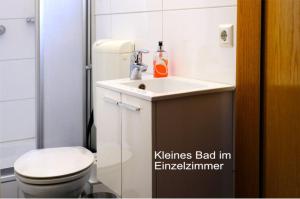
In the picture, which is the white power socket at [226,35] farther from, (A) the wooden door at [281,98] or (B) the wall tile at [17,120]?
(B) the wall tile at [17,120]

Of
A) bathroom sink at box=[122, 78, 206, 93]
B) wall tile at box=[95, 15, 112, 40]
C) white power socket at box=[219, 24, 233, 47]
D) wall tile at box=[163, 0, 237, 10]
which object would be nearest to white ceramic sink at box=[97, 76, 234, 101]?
bathroom sink at box=[122, 78, 206, 93]

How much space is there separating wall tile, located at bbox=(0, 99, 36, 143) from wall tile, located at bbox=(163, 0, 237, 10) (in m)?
1.38

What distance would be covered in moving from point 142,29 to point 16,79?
1.12 m

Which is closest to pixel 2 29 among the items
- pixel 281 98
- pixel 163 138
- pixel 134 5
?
pixel 134 5

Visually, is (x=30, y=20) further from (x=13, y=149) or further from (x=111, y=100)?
(x=111, y=100)

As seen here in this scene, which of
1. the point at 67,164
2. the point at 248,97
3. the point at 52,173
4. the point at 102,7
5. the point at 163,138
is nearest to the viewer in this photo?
the point at 163,138

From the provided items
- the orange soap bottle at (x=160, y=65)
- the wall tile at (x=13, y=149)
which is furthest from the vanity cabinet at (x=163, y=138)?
the wall tile at (x=13, y=149)

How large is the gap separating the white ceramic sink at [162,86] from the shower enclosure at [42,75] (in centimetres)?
75

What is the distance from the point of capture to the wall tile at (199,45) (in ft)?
5.15

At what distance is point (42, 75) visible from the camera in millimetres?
2287

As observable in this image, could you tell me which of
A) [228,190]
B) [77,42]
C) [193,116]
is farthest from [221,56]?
[77,42]

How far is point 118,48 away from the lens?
2.04 metres

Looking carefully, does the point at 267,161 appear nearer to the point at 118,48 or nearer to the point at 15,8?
the point at 118,48

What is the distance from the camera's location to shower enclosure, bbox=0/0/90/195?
90.4 inches
